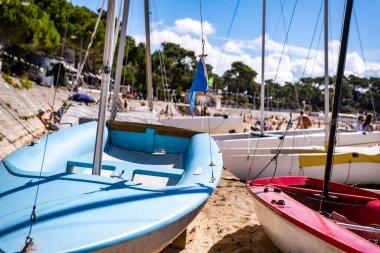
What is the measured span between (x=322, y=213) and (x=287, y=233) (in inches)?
27.1

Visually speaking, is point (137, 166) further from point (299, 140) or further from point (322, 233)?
point (299, 140)

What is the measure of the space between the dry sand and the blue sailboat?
91 centimetres

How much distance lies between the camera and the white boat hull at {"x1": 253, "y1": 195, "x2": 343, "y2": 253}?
2.91m

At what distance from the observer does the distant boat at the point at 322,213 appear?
9.32 ft

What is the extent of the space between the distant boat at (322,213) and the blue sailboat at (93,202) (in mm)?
851

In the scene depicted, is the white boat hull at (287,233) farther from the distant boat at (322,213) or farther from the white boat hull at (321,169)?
the white boat hull at (321,169)

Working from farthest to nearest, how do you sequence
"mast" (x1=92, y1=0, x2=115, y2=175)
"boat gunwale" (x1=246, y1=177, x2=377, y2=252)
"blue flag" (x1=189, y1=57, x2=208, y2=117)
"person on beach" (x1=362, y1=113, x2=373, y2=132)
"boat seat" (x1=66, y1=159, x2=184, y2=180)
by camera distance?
"person on beach" (x1=362, y1=113, x2=373, y2=132)
"blue flag" (x1=189, y1=57, x2=208, y2=117)
"boat seat" (x1=66, y1=159, x2=184, y2=180)
"mast" (x1=92, y1=0, x2=115, y2=175)
"boat gunwale" (x1=246, y1=177, x2=377, y2=252)

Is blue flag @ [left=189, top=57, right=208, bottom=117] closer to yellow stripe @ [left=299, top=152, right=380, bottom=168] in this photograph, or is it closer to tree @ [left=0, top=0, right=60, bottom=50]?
yellow stripe @ [left=299, top=152, right=380, bottom=168]

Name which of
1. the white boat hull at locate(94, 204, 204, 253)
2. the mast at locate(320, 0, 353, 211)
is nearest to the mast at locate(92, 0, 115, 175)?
the white boat hull at locate(94, 204, 204, 253)

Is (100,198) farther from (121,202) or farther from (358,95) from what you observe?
(358,95)

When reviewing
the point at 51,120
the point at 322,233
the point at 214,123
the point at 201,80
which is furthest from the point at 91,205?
the point at 214,123

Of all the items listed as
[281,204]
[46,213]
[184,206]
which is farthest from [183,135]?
[46,213]

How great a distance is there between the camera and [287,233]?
11.0 feet

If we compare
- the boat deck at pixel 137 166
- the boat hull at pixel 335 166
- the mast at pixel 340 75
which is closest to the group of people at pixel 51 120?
the boat deck at pixel 137 166
